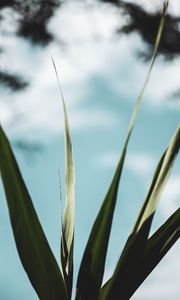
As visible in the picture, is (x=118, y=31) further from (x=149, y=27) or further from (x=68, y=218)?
(x=68, y=218)

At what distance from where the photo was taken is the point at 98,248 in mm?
552

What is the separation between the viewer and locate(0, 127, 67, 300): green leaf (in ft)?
1.68

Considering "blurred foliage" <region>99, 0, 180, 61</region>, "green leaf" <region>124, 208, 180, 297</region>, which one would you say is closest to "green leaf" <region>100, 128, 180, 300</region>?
"green leaf" <region>124, 208, 180, 297</region>

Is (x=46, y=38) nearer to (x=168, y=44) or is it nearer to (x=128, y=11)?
(x=128, y=11)

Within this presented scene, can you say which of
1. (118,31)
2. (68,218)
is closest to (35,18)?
(118,31)

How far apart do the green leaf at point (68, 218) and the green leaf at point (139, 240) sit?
6 cm

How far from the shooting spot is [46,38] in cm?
189

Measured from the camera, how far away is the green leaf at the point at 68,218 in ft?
1.99

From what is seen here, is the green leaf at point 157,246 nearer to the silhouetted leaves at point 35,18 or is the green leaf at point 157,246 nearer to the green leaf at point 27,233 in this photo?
the green leaf at point 27,233

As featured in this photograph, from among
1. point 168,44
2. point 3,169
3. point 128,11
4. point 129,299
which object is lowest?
point 129,299

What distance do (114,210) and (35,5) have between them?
1.44 metres

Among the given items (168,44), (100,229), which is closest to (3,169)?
(100,229)

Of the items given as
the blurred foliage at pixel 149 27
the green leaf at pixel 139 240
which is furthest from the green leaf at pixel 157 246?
the blurred foliage at pixel 149 27

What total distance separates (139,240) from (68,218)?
0.50ft
